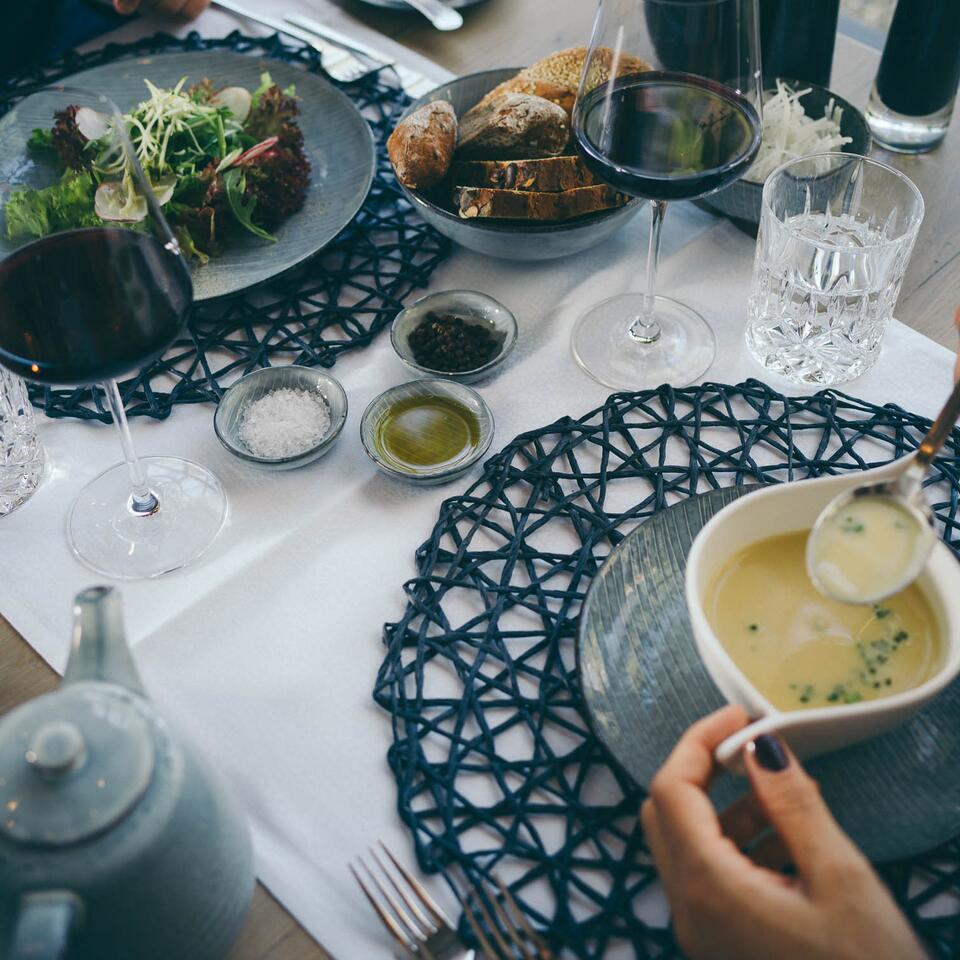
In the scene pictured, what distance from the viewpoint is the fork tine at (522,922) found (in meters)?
0.65

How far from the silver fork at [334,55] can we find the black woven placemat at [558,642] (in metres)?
0.74

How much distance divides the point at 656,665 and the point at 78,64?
1.27 metres

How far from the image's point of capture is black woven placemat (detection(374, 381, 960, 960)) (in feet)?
2.31

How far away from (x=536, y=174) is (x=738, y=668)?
618mm

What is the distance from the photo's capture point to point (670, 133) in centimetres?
93

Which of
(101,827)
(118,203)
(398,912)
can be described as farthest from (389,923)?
(118,203)

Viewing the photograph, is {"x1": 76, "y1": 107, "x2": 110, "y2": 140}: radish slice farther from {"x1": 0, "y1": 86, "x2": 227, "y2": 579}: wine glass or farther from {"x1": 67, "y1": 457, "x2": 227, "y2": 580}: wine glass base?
{"x1": 67, "y1": 457, "x2": 227, "y2": 580}: wine glass base

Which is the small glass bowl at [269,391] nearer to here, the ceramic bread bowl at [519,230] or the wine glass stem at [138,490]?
the wine glass stem at [138,490]

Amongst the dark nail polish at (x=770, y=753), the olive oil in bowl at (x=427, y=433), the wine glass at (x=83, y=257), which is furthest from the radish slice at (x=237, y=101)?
the dark nail polish at (x=770, y=753)

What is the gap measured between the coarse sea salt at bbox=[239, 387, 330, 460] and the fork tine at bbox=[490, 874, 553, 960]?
0.47m

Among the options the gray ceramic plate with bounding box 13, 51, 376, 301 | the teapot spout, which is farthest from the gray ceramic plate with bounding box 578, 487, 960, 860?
the gray ceramic plate with bounding box 13, 51, 376, 301

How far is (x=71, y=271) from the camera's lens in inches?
30.0

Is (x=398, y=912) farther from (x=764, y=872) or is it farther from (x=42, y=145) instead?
(x=42, y=145)

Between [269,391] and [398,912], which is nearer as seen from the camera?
[398,912]
